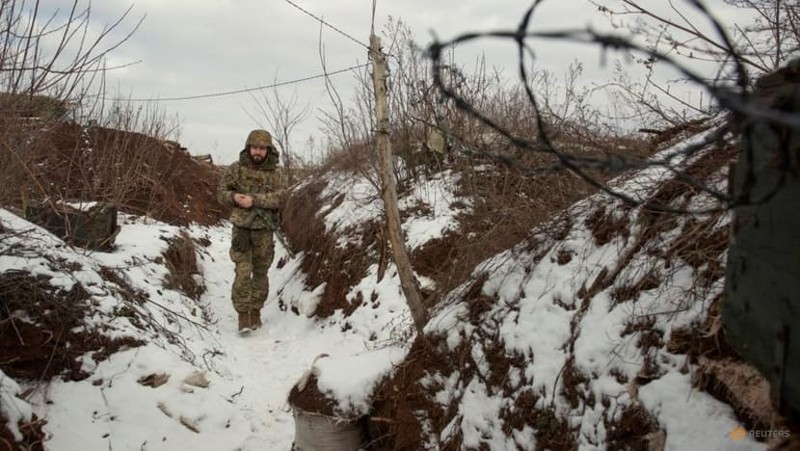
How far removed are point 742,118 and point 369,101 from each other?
587 centimetres

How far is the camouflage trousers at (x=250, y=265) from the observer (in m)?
5.45

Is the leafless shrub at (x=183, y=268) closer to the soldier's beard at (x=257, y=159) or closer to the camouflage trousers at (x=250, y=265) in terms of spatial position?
the camouflage trousers at (x=250, y=265)

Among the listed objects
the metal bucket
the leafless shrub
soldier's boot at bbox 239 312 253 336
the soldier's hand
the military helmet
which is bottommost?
the metal bucket

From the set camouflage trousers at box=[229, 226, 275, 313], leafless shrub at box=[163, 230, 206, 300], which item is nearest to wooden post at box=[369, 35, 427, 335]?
camouflage trousers at box=[229, 226, 275, 313]

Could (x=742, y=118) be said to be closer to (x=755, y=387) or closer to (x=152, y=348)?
(x=755, y=387)

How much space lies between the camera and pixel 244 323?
554 centimetres

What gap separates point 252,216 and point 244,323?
118 cm

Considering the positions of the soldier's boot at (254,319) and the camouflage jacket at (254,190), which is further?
the soldier's boot at (254,319)

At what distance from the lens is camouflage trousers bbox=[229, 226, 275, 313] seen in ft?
17.9

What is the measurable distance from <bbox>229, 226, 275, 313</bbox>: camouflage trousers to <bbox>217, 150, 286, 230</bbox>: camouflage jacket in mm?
119

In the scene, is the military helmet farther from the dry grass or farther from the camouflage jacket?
the dry grass

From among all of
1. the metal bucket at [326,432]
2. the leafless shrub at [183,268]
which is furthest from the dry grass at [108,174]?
the metal bucket at [326,432]

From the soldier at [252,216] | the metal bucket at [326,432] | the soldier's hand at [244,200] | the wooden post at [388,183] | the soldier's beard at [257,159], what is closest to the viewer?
the metal bucket at [326,432]

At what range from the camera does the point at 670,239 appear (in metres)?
2.46
